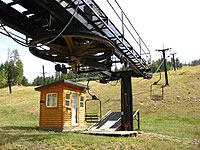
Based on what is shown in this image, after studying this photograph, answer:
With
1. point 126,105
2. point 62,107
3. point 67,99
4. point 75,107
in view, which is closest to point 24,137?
point 62,107

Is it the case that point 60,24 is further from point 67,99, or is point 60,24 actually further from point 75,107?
point 75,107

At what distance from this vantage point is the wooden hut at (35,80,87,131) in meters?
15.0

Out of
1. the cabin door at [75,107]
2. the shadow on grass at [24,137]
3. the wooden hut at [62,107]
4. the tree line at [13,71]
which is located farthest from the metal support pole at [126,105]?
the tree line at [13,71]

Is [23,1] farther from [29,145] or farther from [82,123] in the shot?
[82,123]

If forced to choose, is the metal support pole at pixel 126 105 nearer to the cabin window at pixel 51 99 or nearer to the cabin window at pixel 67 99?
the cabin window at pixel 67 99

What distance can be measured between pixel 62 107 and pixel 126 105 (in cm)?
505

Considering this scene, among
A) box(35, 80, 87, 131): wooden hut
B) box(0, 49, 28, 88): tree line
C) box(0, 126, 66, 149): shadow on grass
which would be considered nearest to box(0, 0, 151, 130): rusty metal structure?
box(0, 126, 66, 149): shadow on grass

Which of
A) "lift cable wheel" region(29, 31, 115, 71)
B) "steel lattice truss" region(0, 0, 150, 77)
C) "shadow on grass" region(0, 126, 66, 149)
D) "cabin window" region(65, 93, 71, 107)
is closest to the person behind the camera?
"steel lattice truss" region(0, 0, 150, 77)

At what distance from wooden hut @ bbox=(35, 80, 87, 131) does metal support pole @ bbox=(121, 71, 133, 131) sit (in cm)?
431

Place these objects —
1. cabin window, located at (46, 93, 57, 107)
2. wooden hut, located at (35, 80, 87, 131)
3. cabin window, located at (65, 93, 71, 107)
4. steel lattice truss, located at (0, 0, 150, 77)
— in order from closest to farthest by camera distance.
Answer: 1. steel lattice truss, located at (0, 0, 150, 77)
2. wooden hut, located at (35, 80, 87, 131)
3. cabin window, located at (65, 93, 71, 107)
4. cabin window, located at (46, 93, 57, 107)

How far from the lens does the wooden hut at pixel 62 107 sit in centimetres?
1501

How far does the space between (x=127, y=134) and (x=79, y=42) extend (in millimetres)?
5830

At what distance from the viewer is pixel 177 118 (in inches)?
984

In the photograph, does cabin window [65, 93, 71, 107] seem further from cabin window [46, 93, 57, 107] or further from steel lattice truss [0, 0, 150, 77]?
steel lattice truss [0, 0, 150, 77]
